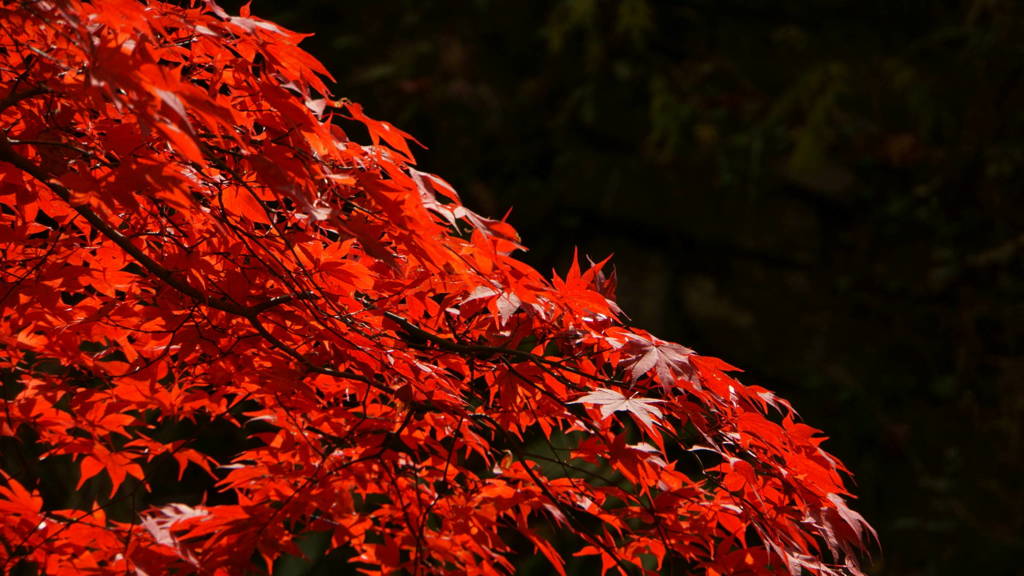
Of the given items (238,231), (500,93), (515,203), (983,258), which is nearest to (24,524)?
(238,231)

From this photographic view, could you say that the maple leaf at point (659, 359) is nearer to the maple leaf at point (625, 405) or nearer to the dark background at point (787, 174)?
the maple leaf at point (625, 405)

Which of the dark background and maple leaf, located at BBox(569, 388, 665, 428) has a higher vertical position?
maple leaf, located at BBox(569, 388, 665, 428)

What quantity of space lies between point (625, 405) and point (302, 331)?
1.24ft

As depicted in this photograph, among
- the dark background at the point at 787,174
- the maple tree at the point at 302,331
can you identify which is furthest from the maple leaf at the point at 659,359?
the dark background at the point at 787,174

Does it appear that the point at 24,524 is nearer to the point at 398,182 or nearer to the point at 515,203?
the point at 398,182

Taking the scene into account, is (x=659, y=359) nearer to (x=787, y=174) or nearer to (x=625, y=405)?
(x=625, y=405)

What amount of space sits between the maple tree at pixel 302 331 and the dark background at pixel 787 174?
257 centimetres

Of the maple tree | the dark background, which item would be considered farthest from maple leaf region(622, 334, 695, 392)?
the dark background

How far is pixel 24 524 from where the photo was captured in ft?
3.40

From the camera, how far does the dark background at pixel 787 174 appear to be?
3.63 m

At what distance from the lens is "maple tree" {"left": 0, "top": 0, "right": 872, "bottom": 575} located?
73cm

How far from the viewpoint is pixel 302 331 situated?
933mm

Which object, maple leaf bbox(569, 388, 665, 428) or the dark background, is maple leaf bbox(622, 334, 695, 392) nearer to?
maple leaf bbox(569, 388, 665, 428)

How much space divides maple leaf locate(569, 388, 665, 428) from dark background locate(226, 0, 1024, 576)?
2.78 m
